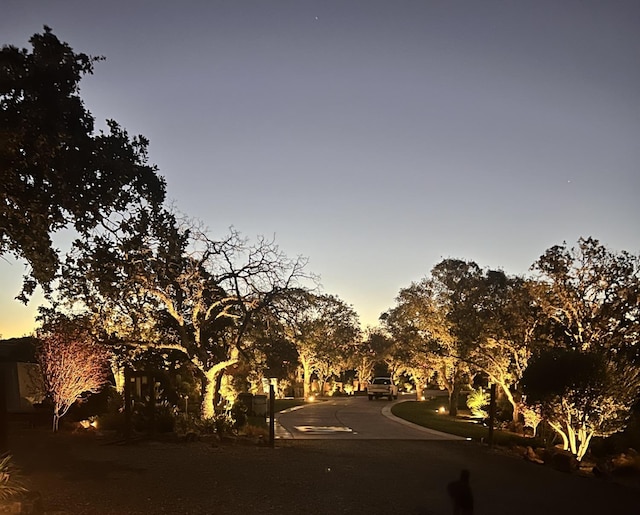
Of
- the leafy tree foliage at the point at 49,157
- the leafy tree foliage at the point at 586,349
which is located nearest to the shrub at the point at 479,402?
the leafy tree foliage at the point at 586,349

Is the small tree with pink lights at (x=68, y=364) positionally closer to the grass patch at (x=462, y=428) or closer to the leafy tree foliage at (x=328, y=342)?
the grass patch at (x=462, y=428)

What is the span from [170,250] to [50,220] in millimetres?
6264

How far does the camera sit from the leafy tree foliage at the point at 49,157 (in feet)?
37.7

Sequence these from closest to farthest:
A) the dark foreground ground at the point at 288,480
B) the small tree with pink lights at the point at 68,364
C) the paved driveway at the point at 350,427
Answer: the dark foreground ground at the point at 288,480, the small tree with pink lights at the point at 68,364, the paved driveway at the point at 350,427

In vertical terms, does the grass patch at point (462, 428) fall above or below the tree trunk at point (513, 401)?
below

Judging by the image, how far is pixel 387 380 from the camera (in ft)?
171

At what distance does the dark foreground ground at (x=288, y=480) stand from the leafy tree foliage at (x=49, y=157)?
435 cm

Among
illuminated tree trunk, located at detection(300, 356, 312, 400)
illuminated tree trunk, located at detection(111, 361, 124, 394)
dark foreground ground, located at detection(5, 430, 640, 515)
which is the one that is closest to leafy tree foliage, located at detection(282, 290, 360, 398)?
illuminated tree trunk, located at detection(300, 356, 312, 400)

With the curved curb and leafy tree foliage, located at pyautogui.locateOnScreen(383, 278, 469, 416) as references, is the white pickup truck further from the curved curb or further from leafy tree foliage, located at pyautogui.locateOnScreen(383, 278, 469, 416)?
the curved curb

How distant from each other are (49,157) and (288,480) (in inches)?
300

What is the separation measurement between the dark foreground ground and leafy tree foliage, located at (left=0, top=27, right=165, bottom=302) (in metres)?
4.35

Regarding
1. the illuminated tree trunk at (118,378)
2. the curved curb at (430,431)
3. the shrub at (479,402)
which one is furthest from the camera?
the shrub at (479,402)

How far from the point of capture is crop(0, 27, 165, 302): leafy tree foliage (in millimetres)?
11500

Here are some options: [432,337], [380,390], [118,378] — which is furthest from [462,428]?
[380,390]
